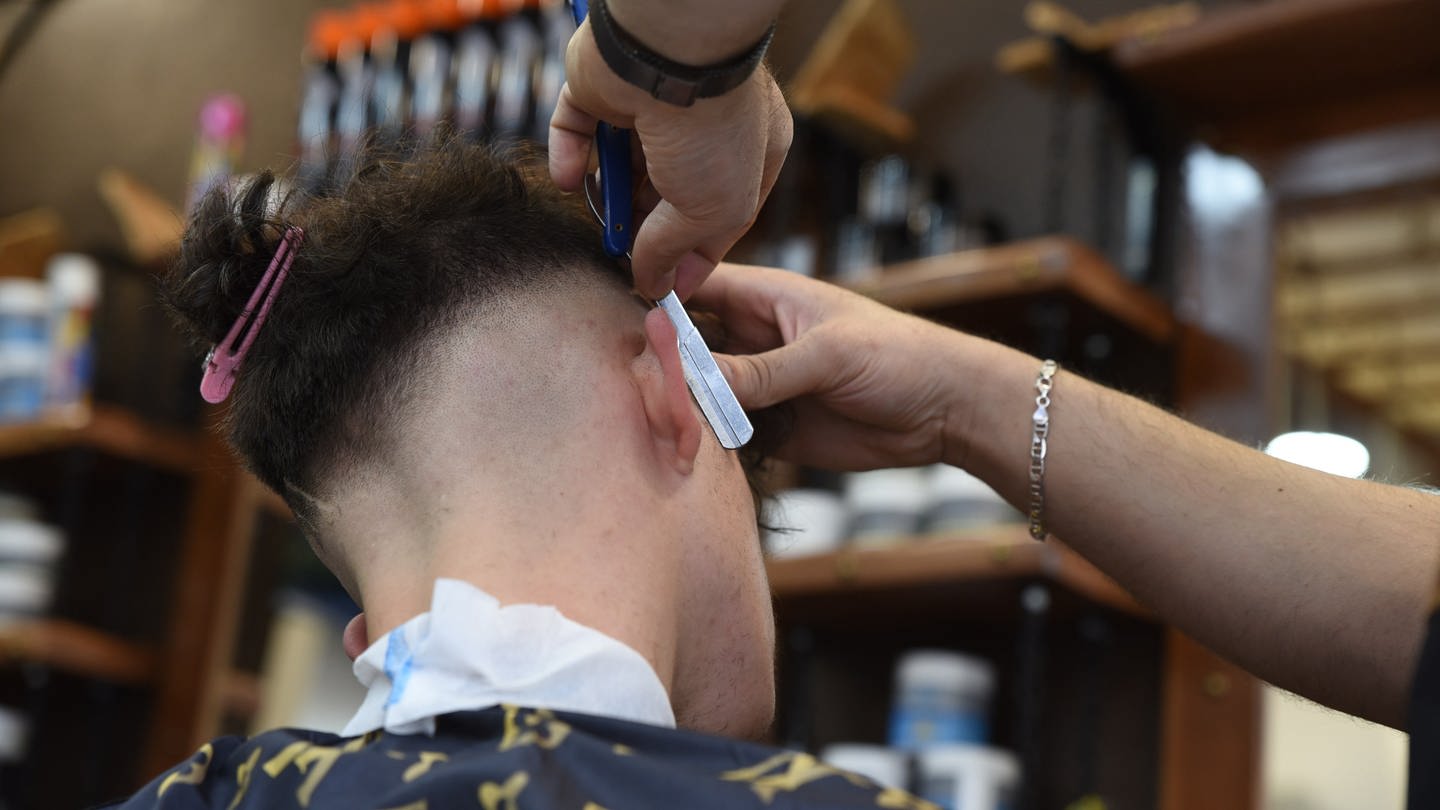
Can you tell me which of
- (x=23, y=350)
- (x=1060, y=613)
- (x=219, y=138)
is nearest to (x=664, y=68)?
(x=1060, y=613)

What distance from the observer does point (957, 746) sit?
2.80 m

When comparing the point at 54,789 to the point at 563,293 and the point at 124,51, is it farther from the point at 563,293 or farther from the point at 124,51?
the point at 563,293

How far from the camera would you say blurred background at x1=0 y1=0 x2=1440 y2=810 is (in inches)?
112

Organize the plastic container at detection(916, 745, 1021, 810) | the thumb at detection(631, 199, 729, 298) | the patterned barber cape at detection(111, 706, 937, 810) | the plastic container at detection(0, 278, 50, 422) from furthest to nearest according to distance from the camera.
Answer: the plastic container at detection(0, 278, 50, 422)
the plastic container at detection(916, 745, 1021, 810)
the thumb at detection(631, 199, 729, 298)
the patterned barber cape at detection(111, 706, 937, 810)

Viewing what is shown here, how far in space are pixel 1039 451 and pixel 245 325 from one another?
2.58 ft

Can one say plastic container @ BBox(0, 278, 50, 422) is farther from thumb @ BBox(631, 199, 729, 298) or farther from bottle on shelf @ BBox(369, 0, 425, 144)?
thumb @ BBox(631, 199, 729, 298)

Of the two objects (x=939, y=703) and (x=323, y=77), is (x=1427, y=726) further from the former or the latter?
(x=323, y=77)

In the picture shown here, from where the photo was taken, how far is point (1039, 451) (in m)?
1.66

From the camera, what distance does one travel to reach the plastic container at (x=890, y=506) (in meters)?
2.94

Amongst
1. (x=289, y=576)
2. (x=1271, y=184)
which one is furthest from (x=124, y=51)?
(x=1271, y=184)

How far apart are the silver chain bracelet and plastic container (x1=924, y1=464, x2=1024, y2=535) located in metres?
1.13

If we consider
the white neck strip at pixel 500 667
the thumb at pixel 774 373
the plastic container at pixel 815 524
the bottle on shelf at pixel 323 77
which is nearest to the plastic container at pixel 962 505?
the plastic container at pixel 815 524

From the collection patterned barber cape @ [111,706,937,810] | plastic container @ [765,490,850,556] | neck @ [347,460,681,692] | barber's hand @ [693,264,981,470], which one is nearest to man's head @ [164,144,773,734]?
neck @ [347,460,681,692]

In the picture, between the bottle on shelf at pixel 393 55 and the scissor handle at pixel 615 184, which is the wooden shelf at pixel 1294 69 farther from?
the bottle on shelf at pixel 393 55
